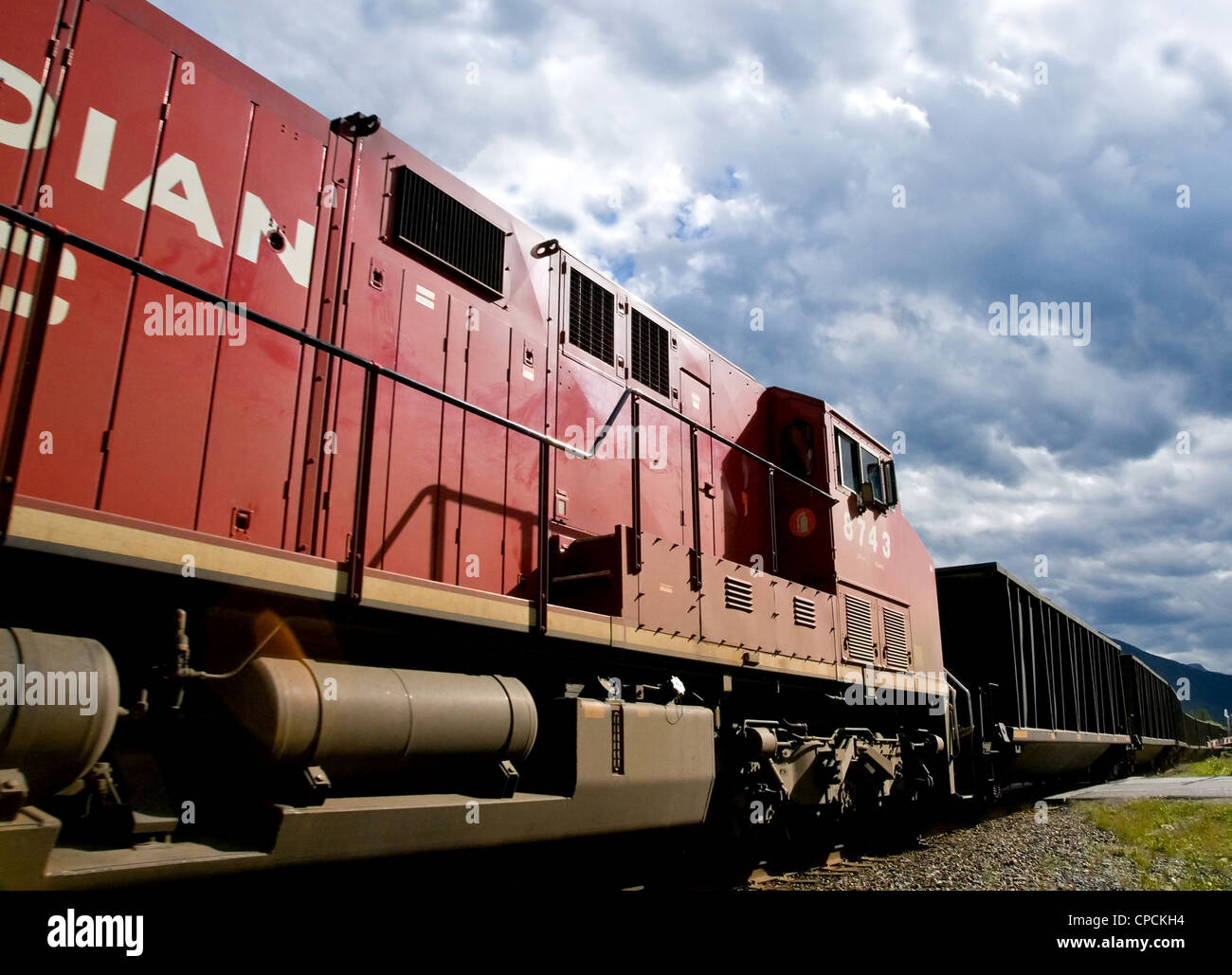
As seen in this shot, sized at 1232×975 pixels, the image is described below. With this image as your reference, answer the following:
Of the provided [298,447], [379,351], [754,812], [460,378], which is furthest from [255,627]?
[754,812]

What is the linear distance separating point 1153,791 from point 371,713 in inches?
630

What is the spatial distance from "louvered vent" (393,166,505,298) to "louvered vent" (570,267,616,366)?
732mm

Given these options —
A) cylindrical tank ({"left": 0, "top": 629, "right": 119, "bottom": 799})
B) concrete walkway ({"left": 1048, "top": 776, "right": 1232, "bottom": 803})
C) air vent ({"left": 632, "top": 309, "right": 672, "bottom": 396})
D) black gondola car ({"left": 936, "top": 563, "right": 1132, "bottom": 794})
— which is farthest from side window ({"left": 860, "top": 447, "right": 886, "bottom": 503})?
concrete walkway ({"left": 1048, "top": 776, "right": 1232, "bottom": 803})

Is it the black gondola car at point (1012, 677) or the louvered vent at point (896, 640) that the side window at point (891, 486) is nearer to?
the louvered vent at point (896, 640)

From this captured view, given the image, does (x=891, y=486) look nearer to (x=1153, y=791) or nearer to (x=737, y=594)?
(x=737, y=594)

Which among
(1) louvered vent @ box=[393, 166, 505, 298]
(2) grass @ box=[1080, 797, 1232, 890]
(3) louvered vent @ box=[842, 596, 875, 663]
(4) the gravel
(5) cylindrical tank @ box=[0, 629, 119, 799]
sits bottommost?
(4) the gravel

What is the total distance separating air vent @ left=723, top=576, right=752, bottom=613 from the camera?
5.81 m

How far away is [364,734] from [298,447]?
1.56 m

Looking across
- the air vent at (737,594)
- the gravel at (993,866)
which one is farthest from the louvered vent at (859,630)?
the air vent at (737,594)

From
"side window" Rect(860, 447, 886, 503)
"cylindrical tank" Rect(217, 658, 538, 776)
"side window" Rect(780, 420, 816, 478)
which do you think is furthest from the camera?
"side window" Rect(860, 447, 886, 503)

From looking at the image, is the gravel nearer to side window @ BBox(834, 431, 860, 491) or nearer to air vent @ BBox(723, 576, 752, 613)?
air vent @ BBox(723, 576, 752, 613)

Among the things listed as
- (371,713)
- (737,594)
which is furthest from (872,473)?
(371,713)

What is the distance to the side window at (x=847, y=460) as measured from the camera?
8133 mm

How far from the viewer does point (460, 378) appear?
535cm
